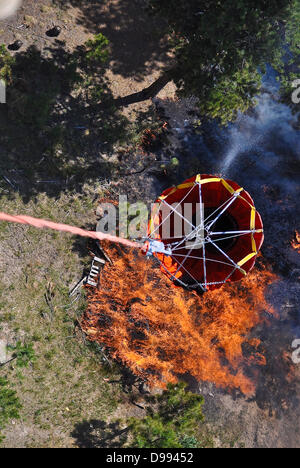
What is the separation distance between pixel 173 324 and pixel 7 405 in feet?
23.5

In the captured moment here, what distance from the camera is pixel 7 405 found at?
44.4ft

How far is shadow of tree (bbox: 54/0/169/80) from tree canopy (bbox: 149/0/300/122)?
4.03 meters

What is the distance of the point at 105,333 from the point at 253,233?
7221 mm

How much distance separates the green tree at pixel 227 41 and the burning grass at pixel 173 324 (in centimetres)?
742

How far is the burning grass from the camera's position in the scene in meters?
15.4

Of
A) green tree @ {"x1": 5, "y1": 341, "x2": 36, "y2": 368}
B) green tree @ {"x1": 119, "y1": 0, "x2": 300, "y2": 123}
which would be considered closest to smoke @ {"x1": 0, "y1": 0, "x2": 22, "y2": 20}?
green tree @ {"x1": 119, "y1": 0, "x2": 300, "y2": 123}

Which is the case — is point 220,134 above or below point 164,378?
above

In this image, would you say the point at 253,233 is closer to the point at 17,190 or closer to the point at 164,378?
the point at 164,378

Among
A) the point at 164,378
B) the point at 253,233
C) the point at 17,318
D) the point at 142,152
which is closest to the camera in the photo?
the point at 253,233

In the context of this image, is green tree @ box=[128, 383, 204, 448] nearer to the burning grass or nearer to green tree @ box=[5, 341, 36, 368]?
the burning grass

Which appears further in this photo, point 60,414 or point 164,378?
point 164,378

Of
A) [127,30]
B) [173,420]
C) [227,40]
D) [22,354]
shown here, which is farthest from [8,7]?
[173,420]

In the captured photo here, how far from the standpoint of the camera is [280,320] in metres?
17.3

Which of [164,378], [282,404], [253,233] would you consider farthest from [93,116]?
[282,404]
